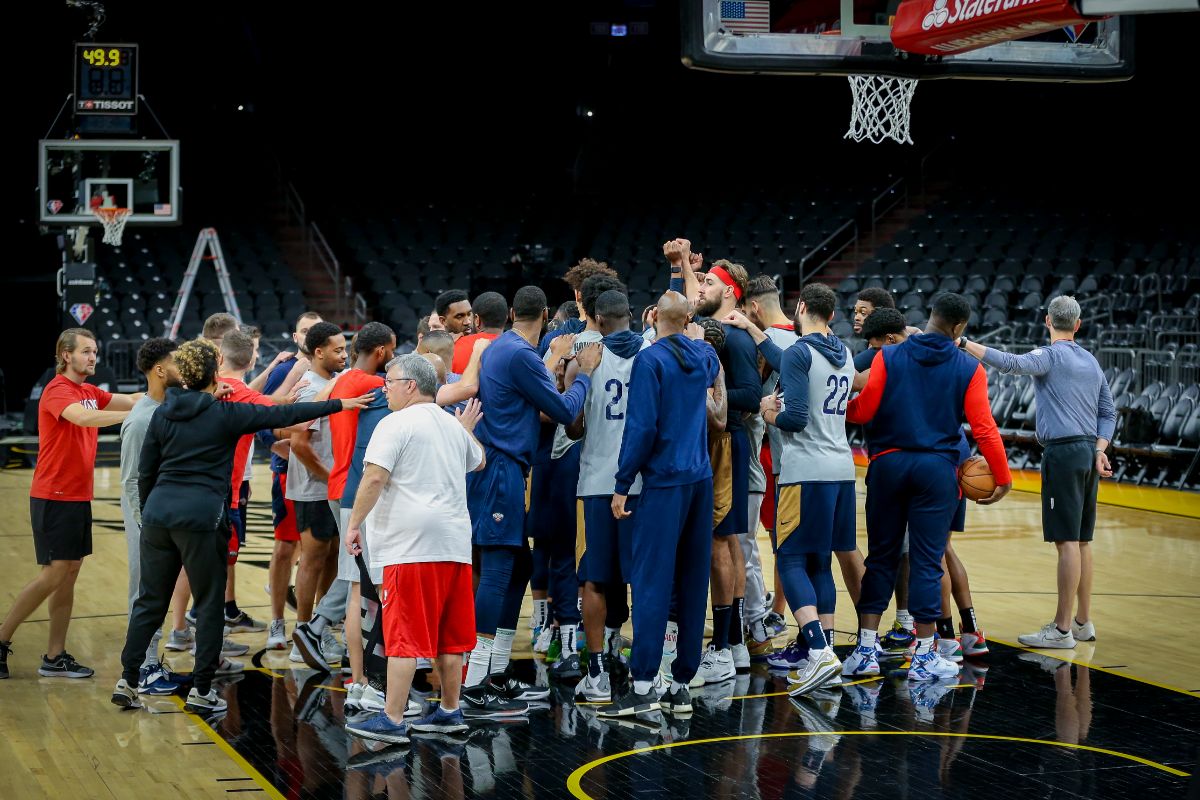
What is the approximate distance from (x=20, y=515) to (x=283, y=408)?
786cm

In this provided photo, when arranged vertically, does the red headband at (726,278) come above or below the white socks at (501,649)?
above

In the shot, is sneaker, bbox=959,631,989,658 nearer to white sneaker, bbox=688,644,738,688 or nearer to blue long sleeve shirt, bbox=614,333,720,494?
white sneaker, bbox=688,644,738,688

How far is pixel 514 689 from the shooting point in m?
6.47

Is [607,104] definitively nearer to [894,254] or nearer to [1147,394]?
[894,254]

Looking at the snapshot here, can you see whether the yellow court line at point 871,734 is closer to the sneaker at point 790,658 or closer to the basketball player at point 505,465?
the basketball player at point 505,465

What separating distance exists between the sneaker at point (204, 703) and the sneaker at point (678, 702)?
201cm

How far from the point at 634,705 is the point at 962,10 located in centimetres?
407

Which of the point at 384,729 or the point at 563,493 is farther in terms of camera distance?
the point at 563,493

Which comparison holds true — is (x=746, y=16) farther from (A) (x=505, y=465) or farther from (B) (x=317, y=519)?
(B) (x=317, y=519)

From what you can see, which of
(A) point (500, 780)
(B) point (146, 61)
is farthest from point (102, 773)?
(B) point (146, 61)

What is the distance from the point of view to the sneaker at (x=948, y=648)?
7.09 metres

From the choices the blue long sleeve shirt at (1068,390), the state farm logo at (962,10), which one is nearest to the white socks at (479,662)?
the blue long sleeve shirt at (1068,390)

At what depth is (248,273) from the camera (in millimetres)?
22906

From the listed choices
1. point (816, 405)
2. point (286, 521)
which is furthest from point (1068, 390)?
point (286, 521)
